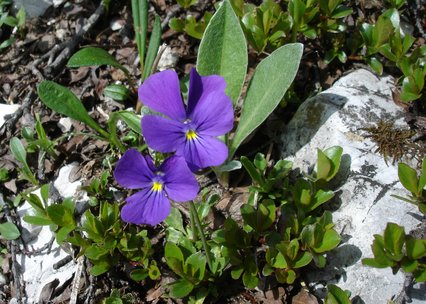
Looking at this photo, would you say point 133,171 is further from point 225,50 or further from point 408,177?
point 408,177

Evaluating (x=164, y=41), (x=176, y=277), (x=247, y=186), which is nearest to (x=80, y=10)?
(x=164, y=41)

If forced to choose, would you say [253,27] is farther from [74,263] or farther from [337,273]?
[74,263]

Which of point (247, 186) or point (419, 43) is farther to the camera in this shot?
point (419, 43)

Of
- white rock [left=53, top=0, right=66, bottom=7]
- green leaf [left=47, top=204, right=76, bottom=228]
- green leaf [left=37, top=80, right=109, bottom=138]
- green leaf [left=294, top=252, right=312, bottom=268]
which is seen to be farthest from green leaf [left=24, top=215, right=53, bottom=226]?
white rock [left=53, top=0, right=66, bottom=7]

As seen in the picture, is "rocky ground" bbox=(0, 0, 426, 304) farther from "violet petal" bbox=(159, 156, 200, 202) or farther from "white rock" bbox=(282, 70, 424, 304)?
"violet petal" bbox=(159, 156, 200, 202)

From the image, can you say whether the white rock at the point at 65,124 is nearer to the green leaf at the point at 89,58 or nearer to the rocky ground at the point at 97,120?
the rocky ground at the point at 97,120

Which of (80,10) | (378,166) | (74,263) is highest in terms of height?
(80,10)
